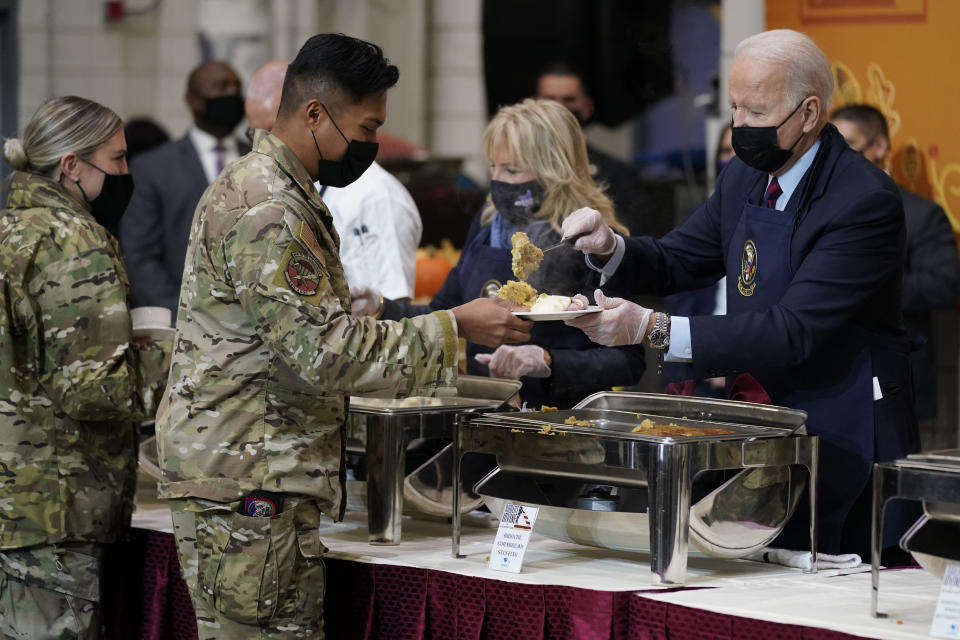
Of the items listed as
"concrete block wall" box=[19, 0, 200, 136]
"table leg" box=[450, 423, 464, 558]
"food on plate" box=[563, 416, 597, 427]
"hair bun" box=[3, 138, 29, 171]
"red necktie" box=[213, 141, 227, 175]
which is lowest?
"table leg" box=[450, 423, 464, 558]

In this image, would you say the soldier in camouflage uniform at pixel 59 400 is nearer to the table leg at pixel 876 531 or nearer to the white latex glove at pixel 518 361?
the white latex glove at pixel 518 361

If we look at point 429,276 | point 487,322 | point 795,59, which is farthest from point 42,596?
point 429,276

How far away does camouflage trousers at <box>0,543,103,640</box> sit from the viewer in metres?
3.01

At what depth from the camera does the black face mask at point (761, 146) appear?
2877mm

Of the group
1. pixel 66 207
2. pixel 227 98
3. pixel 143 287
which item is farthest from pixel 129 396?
pixel 227 98

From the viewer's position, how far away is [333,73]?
2627mm

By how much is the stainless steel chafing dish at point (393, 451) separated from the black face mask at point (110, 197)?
29.0 inches

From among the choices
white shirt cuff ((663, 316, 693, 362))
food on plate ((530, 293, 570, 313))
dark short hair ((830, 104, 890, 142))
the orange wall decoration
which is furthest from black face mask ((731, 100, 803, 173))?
the orange wall decoration

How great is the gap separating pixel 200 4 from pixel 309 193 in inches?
238

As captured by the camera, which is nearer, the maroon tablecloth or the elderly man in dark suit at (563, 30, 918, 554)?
the maroon tablecloth

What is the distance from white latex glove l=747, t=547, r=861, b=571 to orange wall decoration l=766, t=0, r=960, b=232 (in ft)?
6.92

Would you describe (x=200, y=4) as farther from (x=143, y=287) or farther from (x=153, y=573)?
(x=153, y=573)

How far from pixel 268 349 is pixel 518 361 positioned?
0.88 metres

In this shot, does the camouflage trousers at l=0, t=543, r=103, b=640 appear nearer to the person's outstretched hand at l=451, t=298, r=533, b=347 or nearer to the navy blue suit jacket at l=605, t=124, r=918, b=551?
the person's outstretched hand at l=451, t=298, r=533, b=347
